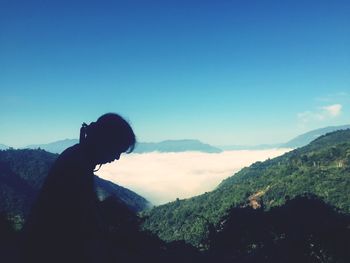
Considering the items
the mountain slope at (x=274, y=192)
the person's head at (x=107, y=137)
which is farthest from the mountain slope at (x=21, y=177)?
the person's head at (x=107, y=137)

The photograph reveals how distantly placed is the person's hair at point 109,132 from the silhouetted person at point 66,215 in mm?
130

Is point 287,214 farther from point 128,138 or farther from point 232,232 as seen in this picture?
point 128,138

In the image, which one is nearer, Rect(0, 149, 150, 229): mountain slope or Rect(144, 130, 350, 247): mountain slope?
Rect(144, 130, 350, 247): mountain slope

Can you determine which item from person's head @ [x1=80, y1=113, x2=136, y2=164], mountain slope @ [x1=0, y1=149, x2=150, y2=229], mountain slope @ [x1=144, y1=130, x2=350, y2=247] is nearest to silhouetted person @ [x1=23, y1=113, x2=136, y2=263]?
person's head @ [x1=80, y1=113, x2=136, y2=164]

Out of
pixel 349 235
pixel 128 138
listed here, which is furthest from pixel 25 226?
pixel 349 235

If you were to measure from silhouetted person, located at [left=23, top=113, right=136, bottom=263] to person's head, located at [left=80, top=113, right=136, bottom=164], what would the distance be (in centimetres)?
9

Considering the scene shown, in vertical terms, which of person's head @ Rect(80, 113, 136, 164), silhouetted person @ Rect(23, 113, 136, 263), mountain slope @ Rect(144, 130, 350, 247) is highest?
person's head @ Rect(80, 113, 136, 164)

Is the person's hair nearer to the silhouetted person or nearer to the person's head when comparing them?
the person's head

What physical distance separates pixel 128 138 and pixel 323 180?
4573 inches

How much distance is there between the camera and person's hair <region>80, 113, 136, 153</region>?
11.4 feet

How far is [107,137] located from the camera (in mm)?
3477

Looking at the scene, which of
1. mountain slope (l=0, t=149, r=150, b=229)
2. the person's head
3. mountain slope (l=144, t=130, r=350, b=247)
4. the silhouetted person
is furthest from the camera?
mountain slope (l=0, t=149, r=150, b=229)

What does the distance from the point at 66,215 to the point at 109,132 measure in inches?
33.4

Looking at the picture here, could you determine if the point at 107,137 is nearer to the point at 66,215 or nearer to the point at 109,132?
the point at 109,132
